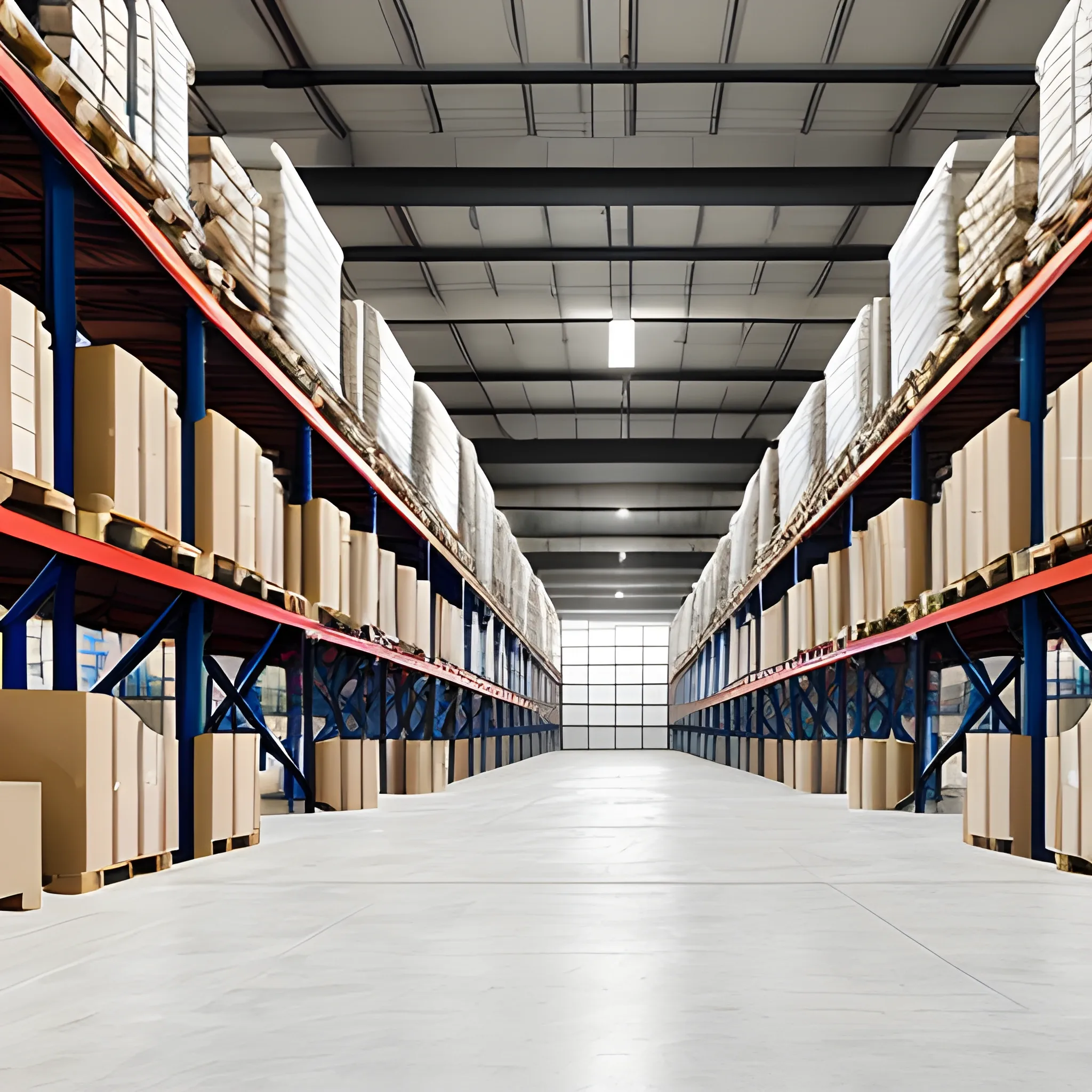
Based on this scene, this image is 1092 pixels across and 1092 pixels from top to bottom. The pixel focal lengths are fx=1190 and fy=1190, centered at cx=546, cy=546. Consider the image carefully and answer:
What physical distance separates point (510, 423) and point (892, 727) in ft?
36.0

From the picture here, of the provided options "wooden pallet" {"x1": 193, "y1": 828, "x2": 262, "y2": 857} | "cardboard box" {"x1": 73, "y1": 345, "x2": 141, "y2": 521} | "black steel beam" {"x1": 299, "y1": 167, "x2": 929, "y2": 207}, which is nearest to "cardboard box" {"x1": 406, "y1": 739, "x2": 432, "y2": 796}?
"wooden pallet" {"x1": 193, "y1": 828, "x2": 262, "y2": 857}

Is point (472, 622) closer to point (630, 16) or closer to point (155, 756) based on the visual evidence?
point (630, 16)

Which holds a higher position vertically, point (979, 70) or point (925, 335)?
point (979, 70)

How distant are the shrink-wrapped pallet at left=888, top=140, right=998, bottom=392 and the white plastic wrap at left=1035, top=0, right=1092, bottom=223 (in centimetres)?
100

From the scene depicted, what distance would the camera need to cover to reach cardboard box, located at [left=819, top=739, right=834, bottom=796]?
9539mm

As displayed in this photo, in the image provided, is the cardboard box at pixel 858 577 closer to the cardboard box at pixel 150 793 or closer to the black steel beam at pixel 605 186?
the black steel beam at pixel 605 186

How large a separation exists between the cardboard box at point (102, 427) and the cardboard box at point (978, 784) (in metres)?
3.33

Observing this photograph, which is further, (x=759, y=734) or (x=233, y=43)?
(x=759, y=734)

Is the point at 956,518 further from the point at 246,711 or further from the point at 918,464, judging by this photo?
the point at 246,711

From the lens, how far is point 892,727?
25.4 ft

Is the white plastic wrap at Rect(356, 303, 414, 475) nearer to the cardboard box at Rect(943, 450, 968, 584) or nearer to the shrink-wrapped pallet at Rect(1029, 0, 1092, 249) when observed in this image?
the cardboard box at Rect(943, 450, 968, 584)

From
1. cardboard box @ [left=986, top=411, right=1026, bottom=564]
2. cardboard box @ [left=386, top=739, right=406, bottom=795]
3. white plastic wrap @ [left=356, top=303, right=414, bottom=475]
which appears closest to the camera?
cardboard box @ [left=986, top=411, right=1026, bottom=564]

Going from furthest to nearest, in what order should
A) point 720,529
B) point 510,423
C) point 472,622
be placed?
1. point 720,529
2. point 510,423
3. point 472,622

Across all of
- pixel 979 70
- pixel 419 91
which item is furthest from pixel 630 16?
pixel 979 70
